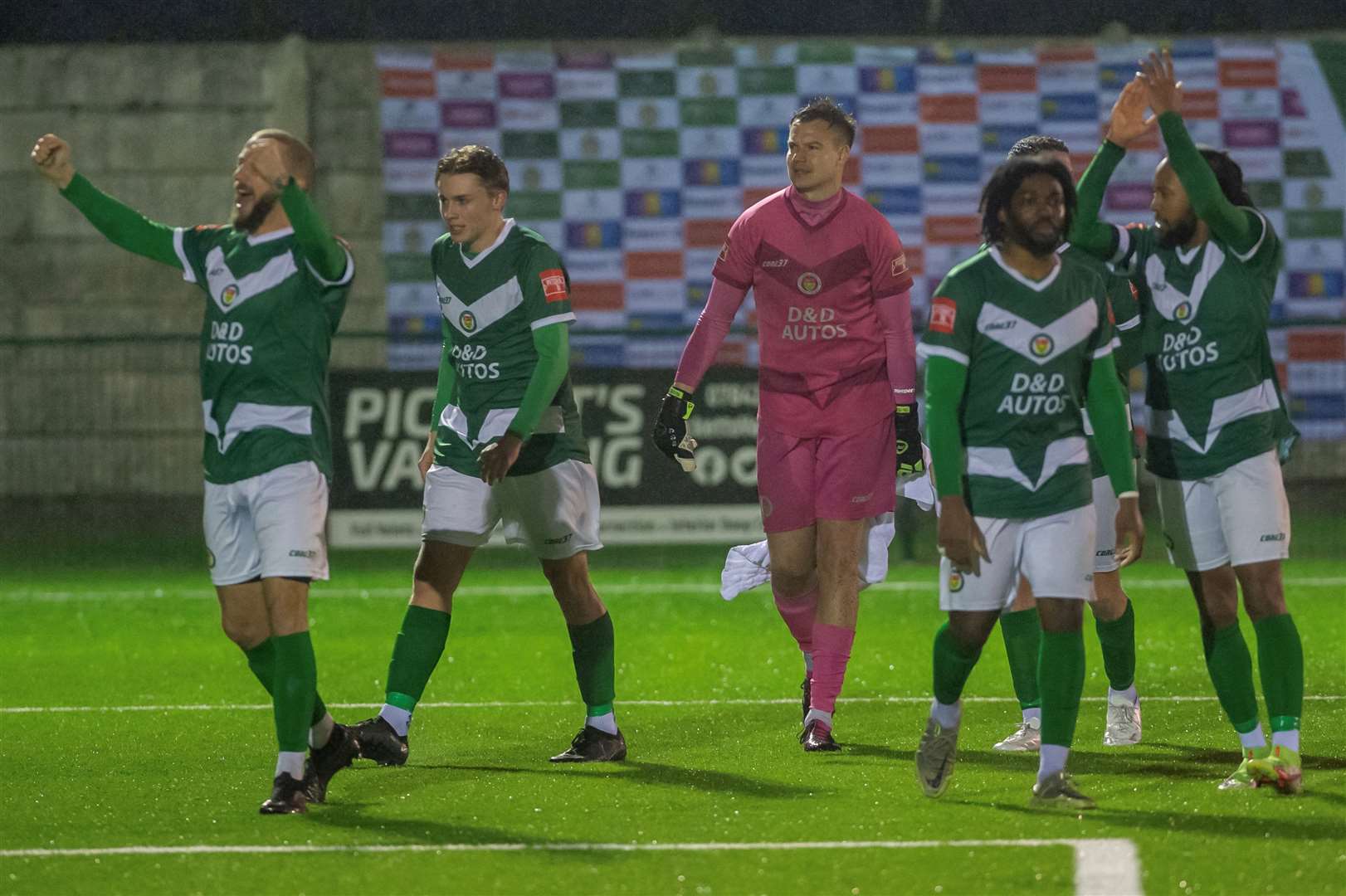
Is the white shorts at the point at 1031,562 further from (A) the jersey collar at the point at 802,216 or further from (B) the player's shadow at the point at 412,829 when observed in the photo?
(A) the jersey collar at the point at 802,216

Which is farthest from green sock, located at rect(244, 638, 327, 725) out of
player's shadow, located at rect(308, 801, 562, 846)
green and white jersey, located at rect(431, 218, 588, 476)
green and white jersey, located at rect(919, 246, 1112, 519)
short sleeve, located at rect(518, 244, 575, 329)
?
green and white jersey, located at rect(919, 246, 1112, 519)

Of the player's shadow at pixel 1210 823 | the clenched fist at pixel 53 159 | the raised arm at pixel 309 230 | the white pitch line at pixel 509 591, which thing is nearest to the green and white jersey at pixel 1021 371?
the player's shadow at pixel 1210 823

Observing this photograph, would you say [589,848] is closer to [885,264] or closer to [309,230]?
[309,230]

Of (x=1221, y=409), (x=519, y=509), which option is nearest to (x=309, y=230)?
(x=519, y=509)

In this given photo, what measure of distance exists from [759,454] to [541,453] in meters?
0.94

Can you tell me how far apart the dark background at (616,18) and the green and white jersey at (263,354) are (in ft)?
34.9

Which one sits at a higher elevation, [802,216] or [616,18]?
[616,18]

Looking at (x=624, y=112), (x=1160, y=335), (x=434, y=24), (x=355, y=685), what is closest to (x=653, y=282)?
(x=624, y=112)

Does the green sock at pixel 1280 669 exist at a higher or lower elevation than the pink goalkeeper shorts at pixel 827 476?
lower

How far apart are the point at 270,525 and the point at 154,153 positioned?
37.7ft

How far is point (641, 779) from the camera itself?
5.93 m

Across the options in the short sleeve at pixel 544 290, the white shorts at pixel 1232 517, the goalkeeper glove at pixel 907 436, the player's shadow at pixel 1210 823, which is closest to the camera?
the player's shadow at pixel 1210 823

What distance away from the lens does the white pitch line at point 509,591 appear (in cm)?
1150

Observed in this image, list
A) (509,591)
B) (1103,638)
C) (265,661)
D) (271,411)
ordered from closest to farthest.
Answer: (271,411), (265,661), (1103,638), (509,591)
